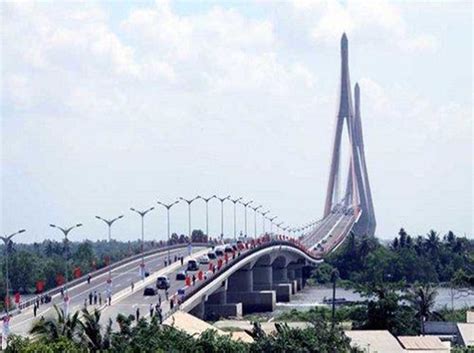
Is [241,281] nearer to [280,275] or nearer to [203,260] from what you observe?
[203,260]

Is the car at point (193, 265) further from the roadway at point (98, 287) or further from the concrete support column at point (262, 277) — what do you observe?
the concrete support column at point (262, 277)

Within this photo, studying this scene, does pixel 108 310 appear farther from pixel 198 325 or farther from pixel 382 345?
pixel 382 345

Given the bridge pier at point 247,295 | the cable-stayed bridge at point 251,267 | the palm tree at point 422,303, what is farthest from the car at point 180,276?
the bridge pier at point 247,295

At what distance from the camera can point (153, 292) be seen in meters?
70.8

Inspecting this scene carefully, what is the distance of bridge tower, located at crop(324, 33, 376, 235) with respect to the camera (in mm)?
178000

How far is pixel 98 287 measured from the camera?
2980 inches

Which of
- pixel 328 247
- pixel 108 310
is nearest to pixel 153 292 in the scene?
pixel 108 310

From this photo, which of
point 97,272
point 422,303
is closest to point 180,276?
point 97,272

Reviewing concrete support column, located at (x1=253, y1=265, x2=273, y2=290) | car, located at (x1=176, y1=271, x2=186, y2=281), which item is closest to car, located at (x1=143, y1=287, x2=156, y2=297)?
car, located at (x1=176, y1=271, x2=186, y2=281)

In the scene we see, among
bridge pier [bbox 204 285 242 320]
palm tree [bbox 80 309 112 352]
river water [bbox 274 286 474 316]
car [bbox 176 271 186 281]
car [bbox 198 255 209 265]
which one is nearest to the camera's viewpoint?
palm tree [bbox 80 309 112 352]

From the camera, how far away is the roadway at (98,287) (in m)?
56.8

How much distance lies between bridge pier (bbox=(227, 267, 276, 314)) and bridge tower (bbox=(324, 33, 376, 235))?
223ft

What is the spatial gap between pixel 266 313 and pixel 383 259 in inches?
1613

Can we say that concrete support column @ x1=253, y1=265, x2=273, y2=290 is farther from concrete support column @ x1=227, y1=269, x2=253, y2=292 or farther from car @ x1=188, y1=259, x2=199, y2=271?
car @ x1=188, y1=259, x2=199, y2=271
